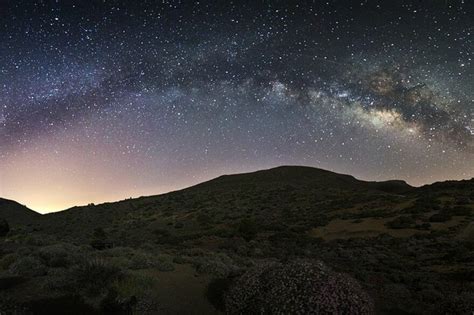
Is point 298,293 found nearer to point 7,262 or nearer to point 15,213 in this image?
point 7,262

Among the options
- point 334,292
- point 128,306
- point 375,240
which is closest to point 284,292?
point 334,292

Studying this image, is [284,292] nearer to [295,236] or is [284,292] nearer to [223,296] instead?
[223,296]

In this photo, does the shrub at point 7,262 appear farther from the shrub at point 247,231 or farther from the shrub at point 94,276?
the shrub at point 247,231

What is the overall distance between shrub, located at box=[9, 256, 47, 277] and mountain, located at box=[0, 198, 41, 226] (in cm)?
6080

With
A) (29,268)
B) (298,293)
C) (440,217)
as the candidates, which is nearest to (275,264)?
(298,293)

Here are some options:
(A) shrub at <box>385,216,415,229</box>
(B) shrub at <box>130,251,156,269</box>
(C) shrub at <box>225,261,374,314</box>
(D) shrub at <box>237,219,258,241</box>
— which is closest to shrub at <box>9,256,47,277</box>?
(B) shrub at <box>130,251,156,269</box>

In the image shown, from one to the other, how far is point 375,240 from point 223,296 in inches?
771

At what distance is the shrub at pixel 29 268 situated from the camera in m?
12.6

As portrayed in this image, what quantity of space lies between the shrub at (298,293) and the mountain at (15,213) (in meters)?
67.3

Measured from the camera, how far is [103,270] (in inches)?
458

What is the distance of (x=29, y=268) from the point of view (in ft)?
42.4

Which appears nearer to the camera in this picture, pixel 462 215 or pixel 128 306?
pixel 128 306

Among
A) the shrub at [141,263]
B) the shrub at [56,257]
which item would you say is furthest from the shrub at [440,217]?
the shrub at [56,257]

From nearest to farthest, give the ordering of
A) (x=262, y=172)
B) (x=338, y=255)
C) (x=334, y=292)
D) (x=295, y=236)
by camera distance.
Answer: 1. (x=334, y=292)
2. (x=338, y=255)
3. (x=295, y=236)
4. (x=262, y=172)
